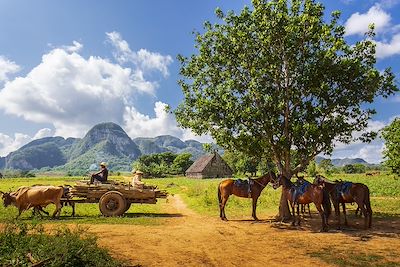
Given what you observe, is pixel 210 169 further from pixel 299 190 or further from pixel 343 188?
pixel 299 190

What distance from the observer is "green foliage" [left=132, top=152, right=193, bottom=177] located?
105 m

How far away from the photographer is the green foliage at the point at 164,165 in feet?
345

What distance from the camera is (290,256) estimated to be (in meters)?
11.7

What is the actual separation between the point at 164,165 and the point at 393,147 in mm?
92348

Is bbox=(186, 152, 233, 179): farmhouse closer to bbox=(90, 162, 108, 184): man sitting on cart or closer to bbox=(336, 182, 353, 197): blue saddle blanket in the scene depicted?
bbox=(90, 162, 108, 184): man sitting on cart

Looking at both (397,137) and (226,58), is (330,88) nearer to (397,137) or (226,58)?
(226,58)

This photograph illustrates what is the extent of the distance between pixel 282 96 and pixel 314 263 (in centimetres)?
1055

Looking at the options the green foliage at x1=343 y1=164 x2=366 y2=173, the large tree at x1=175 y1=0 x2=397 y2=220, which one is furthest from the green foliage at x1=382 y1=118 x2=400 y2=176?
the green foliage at x1=343 y1=164 x2=366 y2=173

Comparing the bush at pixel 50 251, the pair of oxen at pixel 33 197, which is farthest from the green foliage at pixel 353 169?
the bush at pixel 50 251

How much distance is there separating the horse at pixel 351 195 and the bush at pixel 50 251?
40.8 feet

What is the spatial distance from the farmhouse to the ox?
6744 cm

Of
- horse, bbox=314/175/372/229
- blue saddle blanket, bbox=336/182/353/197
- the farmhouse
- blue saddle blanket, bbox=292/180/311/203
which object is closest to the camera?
horse, bbox=314/175/372/229

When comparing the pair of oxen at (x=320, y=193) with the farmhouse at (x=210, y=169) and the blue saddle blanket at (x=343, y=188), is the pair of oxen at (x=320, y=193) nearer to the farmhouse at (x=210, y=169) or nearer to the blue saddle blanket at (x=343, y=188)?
the blue saddle blanket at (x=343, y=188)

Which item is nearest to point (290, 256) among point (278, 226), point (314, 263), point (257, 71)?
point (314, 263)
